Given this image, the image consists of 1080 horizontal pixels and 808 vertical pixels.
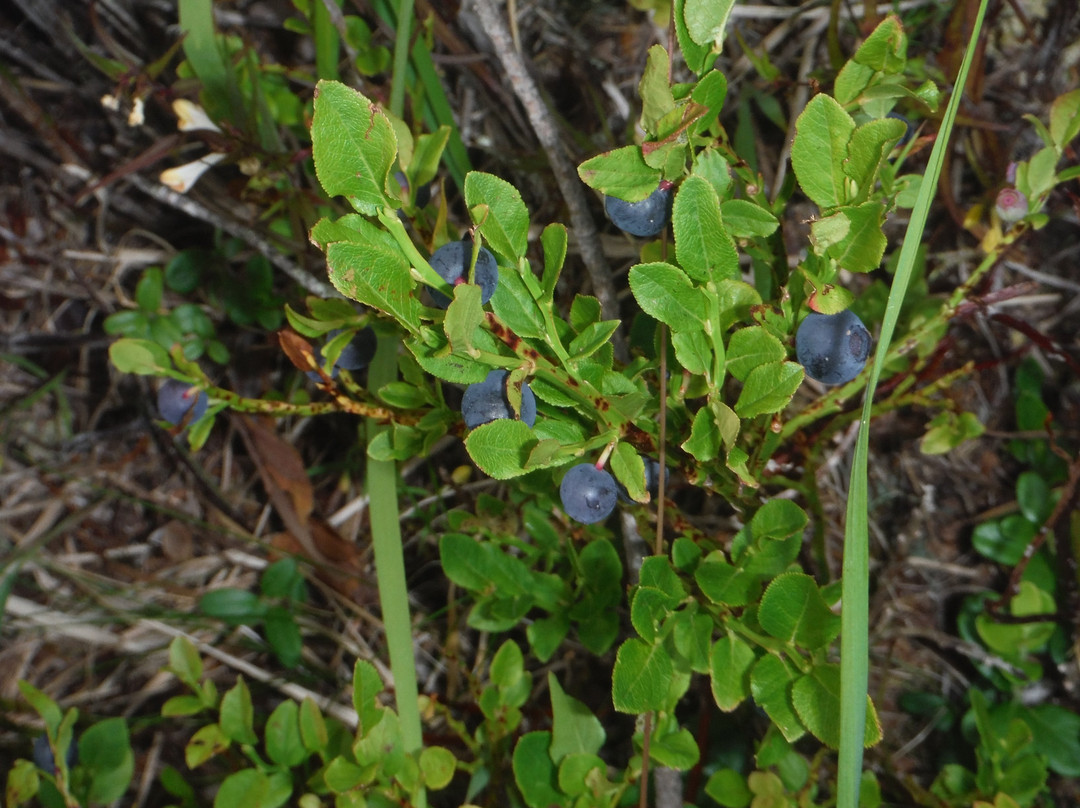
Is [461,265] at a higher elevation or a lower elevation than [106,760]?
higher

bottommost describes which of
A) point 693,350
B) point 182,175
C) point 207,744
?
point 207,744

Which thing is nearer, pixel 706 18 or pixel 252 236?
pixel 706 18

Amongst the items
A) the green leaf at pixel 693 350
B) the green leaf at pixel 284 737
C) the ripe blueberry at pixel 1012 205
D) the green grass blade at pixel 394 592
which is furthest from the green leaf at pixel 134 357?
the ripe blueberry at pixel 1012 205

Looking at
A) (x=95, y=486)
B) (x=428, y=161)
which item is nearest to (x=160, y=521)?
(x=95, y=486)

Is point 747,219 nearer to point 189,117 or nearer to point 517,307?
point 517,307

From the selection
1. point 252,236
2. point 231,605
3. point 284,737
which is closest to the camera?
point 284,737

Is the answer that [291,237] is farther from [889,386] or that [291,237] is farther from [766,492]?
[889,386]

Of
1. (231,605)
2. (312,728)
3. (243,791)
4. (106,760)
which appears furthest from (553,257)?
(231,605)

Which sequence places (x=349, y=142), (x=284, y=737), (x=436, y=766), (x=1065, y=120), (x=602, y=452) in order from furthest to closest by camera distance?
(x=284, y=737) → (x=436, y=766) → (x=1065, y=120) → (x=602, y=452) → (x=349, y=142)
